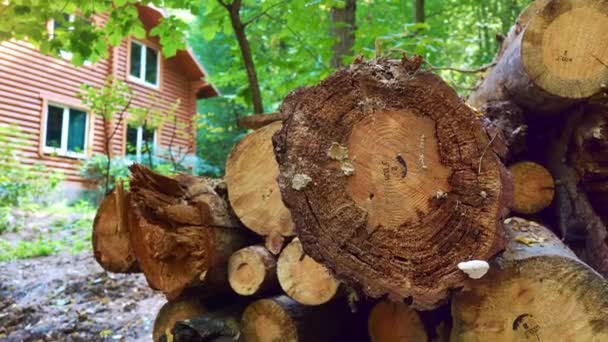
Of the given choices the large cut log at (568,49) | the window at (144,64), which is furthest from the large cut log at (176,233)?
the window at (144,64)

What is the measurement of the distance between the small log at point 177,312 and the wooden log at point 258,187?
585 mm

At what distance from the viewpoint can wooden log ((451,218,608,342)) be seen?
5.06ft

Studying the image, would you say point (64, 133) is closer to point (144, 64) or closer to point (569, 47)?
point (144, 64)

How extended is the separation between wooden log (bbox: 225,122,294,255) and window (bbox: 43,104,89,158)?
10029 millimetres

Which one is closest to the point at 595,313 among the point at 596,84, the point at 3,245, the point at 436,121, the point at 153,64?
the point at 436,121

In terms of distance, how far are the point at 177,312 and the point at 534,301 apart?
1.87 metres

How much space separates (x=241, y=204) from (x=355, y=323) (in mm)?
914

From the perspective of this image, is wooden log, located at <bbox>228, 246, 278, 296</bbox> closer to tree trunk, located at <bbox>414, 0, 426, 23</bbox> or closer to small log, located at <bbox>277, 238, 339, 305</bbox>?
small log, located at <bbox>277, 238, 339, 305</bbox>

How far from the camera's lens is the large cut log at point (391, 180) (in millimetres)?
1578

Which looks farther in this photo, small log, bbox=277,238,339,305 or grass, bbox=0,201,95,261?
grass, bbox=0,201,95,261

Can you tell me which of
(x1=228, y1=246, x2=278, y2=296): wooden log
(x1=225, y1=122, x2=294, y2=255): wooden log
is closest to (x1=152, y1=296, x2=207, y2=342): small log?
(x1=228, y1=246, x2=278, y2=296): wooden log

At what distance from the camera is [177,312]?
2.67 meters

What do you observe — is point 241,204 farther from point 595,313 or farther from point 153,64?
point 153,64

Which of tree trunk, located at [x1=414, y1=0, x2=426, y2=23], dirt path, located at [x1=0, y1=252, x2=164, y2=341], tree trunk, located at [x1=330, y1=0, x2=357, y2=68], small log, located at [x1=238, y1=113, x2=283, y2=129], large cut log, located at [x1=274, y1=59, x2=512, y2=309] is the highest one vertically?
tree trunk, located at [x1=414, y1=0, x2=426, y2=23]
